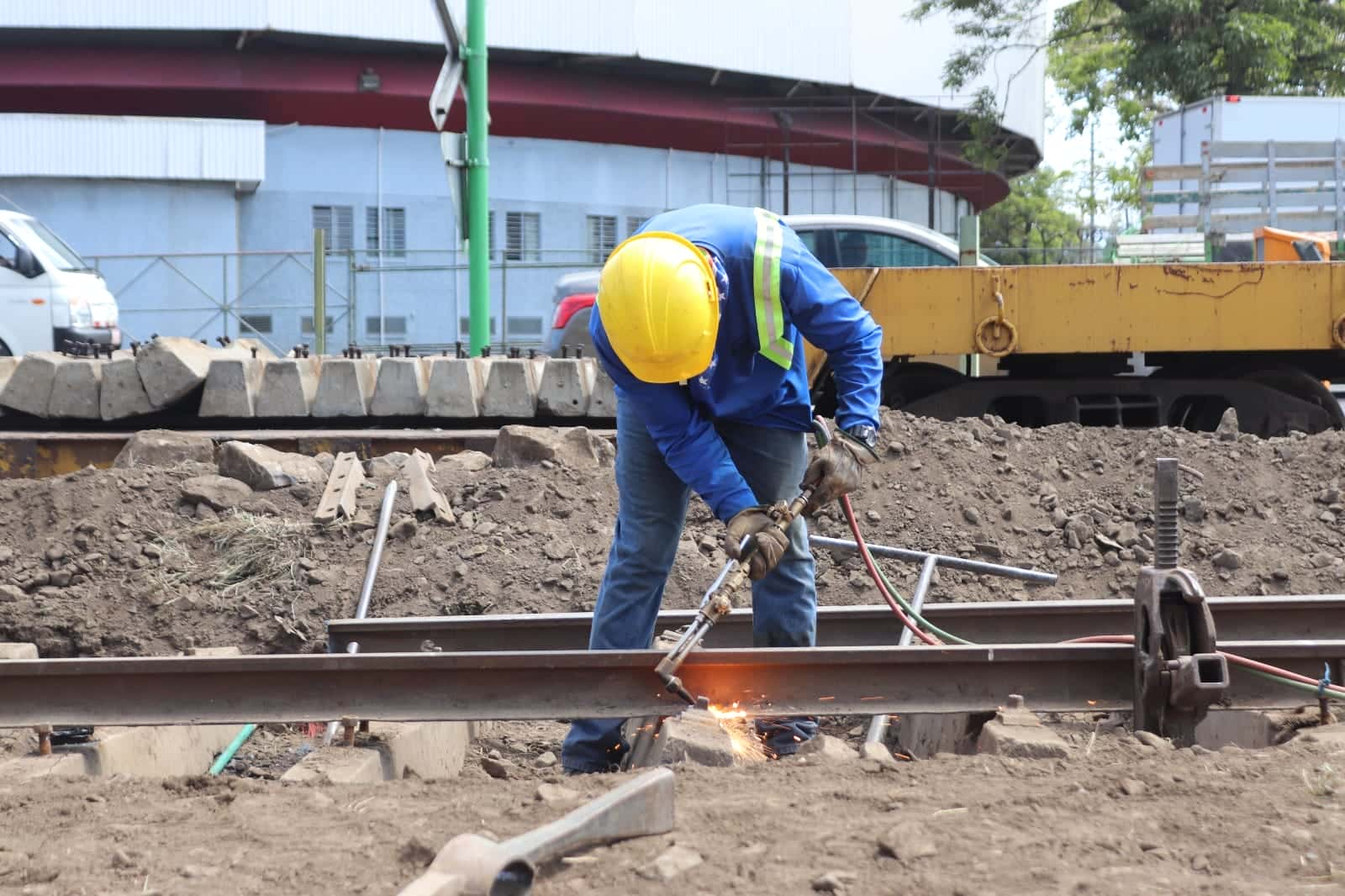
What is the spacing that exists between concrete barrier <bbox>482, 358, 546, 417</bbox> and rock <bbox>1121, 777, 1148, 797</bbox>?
589 centimetres

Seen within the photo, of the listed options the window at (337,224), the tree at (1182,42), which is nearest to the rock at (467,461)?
the window at (337,224)

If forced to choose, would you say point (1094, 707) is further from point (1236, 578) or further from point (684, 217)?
point (1236, 578)

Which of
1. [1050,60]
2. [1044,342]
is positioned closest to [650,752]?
[1044,342]

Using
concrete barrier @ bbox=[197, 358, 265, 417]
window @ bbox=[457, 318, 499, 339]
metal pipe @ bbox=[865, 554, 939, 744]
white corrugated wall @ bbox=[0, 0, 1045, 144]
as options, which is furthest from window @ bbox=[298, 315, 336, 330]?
metal pipe @ bbox=[865, 554, 939, 744]

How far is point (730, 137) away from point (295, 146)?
7.62 metres

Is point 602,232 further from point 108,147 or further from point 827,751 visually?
point 827,751

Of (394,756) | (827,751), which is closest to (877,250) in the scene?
(394,756)

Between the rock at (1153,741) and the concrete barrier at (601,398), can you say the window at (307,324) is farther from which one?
the rock at (1153,741)

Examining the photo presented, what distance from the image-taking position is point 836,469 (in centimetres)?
407

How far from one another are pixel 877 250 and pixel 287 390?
18.0 ft

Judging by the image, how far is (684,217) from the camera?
4172 mm

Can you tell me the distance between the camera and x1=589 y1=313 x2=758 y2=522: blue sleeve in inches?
161

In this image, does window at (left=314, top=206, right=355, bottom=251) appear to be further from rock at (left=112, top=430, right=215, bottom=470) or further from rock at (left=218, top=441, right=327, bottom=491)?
rock at (left=218, top=441, right=327, bottom=491)

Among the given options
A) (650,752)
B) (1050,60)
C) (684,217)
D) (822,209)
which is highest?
(1050,60)
